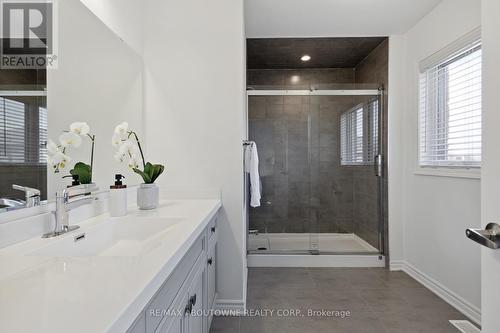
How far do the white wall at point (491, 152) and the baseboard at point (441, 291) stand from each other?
5.80 ft

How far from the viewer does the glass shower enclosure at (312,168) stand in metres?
3.65

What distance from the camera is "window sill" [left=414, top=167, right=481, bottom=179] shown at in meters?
2.17

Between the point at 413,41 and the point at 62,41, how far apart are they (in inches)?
121

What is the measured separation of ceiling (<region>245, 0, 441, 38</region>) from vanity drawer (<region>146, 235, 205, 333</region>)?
2249 mm

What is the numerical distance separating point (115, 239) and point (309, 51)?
10.6 ft

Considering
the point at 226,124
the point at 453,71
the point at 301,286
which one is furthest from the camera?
the point at 301,286

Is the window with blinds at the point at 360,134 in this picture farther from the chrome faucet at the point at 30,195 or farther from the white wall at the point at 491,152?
the chrome faucet at the point at 30,195

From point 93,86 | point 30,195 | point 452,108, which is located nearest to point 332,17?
point 452,108

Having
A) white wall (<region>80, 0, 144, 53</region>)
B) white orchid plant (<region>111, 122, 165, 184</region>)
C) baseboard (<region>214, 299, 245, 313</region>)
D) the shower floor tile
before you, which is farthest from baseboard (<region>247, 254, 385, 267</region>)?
white wall (<region>80, 0, 144, 53</region>)

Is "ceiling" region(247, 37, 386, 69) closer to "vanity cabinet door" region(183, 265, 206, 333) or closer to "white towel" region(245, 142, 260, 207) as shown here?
"white towel" region(245, 142, 260, 207)

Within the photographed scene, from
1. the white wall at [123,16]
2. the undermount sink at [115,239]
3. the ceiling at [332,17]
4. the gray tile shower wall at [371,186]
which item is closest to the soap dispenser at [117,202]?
the undermount sink at [115,239]

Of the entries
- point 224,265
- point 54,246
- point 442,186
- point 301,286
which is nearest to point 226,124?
point 224,265

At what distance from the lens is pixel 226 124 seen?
7.48 feet

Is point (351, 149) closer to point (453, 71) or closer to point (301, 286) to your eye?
point (453, 71)
